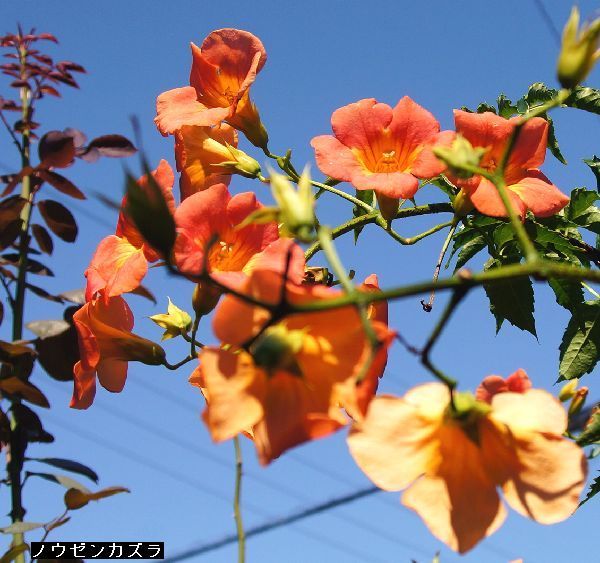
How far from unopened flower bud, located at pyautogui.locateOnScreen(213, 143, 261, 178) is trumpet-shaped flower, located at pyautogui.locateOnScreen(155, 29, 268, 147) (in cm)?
10

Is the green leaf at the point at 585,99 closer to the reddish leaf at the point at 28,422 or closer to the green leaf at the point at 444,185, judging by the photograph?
the green leaf at the point at 444,185

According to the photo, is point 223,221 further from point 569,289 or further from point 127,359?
point 569,289

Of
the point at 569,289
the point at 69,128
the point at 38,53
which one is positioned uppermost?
the point at 38,53

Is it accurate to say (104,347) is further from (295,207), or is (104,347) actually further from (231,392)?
(295,207)

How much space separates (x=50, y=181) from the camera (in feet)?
7.27

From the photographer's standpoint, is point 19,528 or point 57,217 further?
point 57,217

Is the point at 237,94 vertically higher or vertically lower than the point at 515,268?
higher

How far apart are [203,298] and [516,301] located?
3.55 feet

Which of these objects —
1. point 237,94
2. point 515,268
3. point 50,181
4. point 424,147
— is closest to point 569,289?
point 424,147

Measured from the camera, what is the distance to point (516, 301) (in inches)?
95.6

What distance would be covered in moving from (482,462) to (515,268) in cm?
45

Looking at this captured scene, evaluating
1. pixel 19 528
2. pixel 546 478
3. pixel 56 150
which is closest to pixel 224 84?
pixel 56 150

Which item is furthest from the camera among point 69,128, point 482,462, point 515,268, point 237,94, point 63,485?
point 69,128

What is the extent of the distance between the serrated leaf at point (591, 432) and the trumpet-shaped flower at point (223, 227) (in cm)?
66
